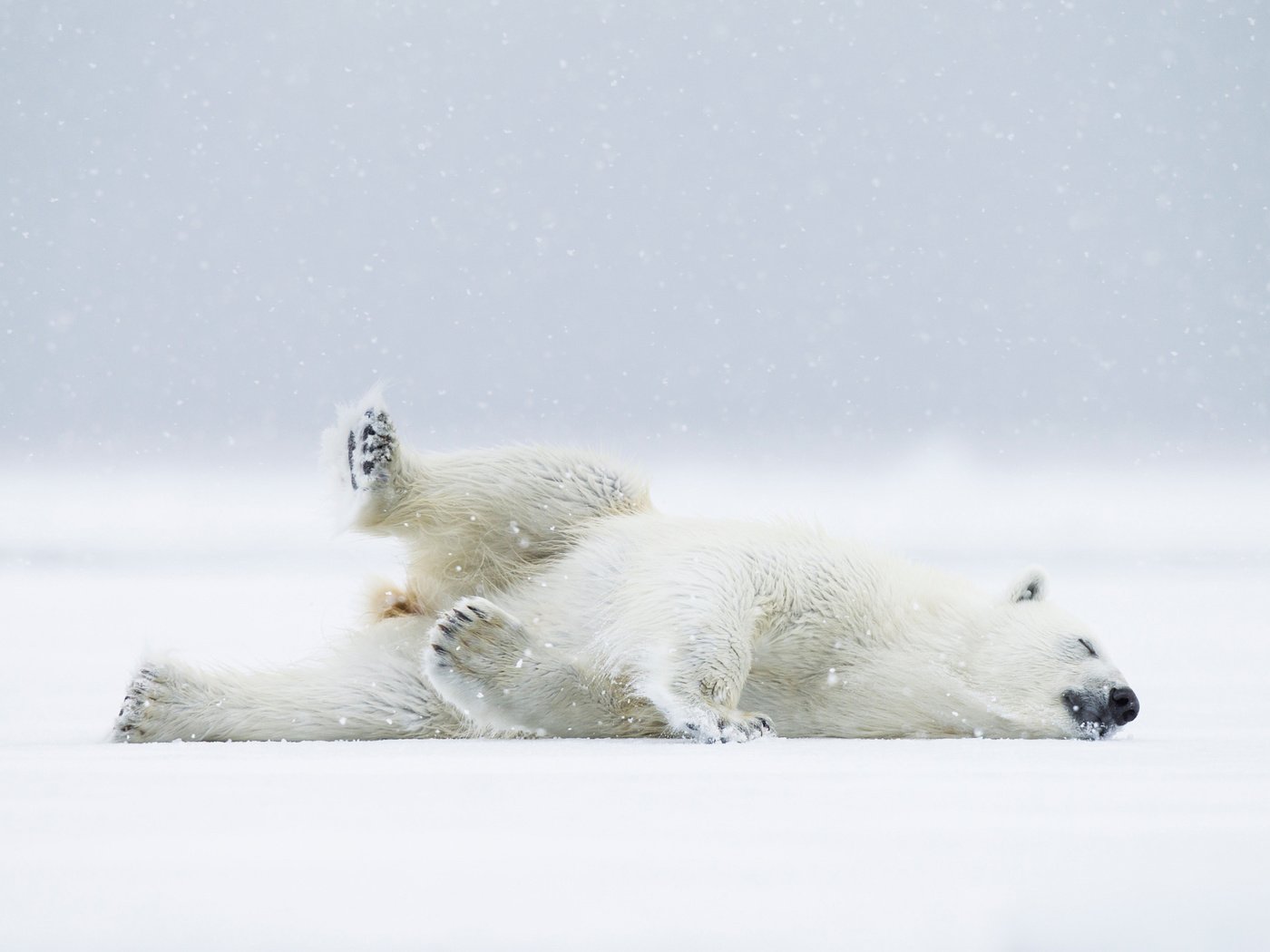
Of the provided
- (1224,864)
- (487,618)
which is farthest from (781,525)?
(1224,864)

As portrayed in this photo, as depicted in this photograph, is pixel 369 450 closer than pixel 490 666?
No

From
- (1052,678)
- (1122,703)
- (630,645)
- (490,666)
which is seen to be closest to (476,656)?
(490,666)

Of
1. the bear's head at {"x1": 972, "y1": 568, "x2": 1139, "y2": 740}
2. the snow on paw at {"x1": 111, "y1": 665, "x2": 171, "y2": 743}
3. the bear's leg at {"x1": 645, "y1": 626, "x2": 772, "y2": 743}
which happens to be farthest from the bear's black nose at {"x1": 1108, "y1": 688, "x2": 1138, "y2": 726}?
the snow on paw at {"x1": 111, "y1": 665, "x2": 171, "y2": 743}

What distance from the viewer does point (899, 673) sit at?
250cm

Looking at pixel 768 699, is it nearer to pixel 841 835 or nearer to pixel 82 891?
pixel 841 835

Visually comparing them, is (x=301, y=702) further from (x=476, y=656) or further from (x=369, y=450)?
(x=369, y=450)

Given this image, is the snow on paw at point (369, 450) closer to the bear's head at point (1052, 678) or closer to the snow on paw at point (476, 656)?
the snow on paw at point (476, 656)

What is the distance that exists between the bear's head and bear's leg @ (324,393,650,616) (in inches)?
36.3

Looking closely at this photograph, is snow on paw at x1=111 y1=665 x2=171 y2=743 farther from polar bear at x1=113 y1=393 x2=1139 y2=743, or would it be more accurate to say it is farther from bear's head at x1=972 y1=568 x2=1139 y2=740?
bear's head at x1=972 y1=568 x2=1139 y2=740

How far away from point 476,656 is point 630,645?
300mm

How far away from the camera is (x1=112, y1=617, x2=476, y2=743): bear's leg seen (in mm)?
2416

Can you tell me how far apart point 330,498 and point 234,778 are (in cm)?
109

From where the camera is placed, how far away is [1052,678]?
8.21 feet

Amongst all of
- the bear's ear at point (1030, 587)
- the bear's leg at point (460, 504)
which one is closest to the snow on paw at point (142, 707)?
the bear's leg at point (460, 504)
